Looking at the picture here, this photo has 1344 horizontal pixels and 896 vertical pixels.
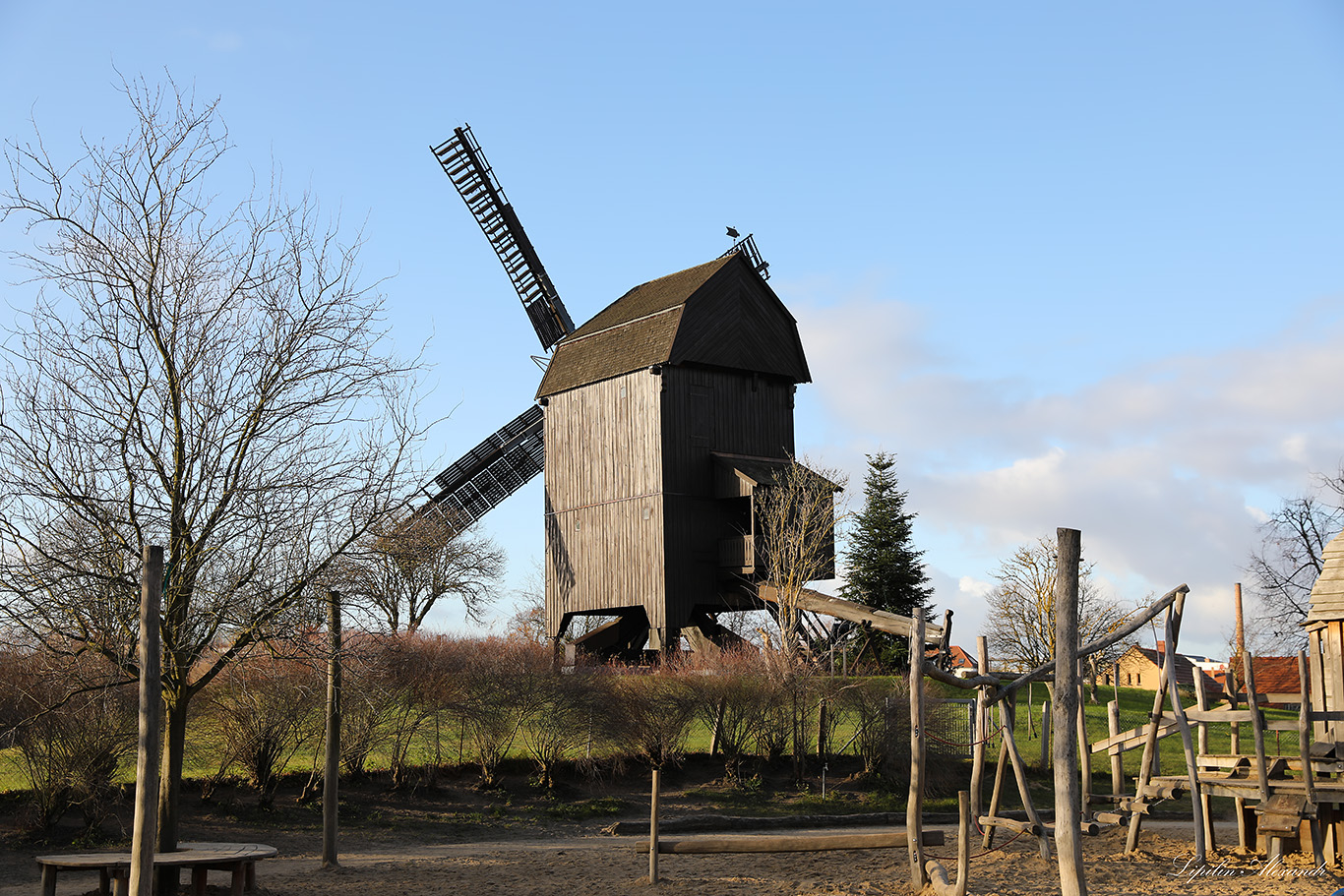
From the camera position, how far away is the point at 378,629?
1423 cm

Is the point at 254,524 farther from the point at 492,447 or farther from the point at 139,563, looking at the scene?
the point at 492,447

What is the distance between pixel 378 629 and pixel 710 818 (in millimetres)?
7749

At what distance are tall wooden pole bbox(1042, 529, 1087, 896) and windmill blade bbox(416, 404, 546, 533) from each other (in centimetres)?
2615

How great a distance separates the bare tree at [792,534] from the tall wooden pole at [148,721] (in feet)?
60.6

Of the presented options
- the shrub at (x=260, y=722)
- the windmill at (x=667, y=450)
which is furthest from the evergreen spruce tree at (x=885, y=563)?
the shrub at (x=260, y=722)

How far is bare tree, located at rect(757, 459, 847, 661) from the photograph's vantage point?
91.2 feet

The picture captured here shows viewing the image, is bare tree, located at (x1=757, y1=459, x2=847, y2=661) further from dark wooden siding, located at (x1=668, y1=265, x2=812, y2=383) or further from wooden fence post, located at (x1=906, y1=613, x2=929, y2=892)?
wooden fence post, located at (x1=906, y1=613, x2=929, y2=892)

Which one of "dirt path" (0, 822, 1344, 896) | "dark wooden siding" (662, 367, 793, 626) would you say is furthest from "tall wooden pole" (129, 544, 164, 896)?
"dark wooden siding" (662, 367, 793, 626)

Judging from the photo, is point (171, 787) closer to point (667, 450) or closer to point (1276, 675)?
point (667, 450)

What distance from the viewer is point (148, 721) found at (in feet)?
33.9

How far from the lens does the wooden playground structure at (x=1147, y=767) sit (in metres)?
10.6

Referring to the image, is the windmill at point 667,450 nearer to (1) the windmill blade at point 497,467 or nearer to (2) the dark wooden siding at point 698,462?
(2) the dark wooden siding at point 698,462

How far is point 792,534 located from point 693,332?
5777 mm

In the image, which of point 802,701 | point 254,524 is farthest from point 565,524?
point 254,524
